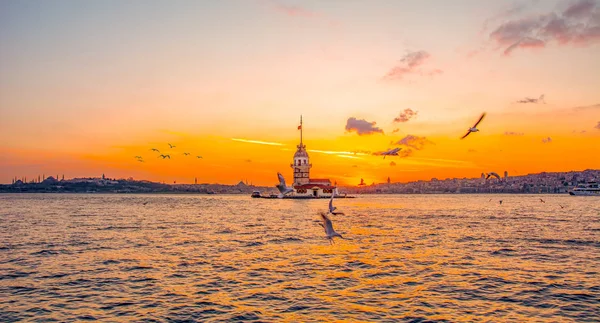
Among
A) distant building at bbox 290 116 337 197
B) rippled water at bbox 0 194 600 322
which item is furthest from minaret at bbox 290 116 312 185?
rippled water at bbox 0 194 600 322

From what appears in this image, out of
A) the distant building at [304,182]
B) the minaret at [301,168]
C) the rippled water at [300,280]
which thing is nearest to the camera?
the rippled water at [300,280]

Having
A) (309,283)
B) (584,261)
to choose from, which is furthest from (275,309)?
(584,261)

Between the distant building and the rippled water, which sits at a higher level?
the distant building

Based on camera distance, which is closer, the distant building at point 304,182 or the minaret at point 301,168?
the distant building at point 304,182

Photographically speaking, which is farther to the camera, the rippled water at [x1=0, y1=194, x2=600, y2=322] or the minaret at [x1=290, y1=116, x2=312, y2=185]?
the minaret at [x1=290, y1=116, x2=312, y2=185]

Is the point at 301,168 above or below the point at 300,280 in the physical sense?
above

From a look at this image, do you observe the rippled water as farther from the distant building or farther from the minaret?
the minaret

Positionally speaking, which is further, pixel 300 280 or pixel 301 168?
pixel 301 168

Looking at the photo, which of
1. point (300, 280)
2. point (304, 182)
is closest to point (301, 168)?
point (304, 182)

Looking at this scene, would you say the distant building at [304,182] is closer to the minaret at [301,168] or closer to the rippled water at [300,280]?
the minaret at [301,168]

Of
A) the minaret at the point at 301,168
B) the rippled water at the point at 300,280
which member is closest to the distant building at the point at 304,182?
the minaret at the point at 301,168

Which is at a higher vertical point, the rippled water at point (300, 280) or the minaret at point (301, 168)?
the minaret at point (301, 168)

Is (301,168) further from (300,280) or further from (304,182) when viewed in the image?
(300,280)

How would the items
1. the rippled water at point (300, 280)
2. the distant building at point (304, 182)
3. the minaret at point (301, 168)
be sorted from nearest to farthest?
1. the rippled water at point (300, 280)
2. the distant building at point (304, 182)
3. the minaret at point (301, 168)
